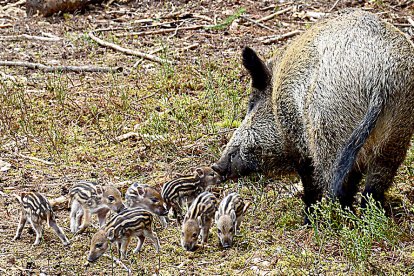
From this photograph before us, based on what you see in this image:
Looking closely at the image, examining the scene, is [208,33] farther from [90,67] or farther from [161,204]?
[161,204]

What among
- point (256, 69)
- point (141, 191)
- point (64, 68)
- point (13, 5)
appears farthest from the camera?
point (13, 5)

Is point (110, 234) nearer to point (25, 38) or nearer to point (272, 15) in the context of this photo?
point (25, 38)

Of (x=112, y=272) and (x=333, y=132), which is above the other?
(x=333, y=132)

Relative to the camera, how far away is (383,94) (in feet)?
18.8

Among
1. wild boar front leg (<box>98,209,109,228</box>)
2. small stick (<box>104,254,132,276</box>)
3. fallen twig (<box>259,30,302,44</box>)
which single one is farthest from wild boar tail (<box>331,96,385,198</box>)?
fallen twig (<box>259,30,302,44</box>)

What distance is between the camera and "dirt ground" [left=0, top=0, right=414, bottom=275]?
18.7ft

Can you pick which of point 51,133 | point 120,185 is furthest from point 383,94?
point 51,133

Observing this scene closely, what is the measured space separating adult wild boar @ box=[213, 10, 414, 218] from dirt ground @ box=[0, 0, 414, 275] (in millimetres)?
445

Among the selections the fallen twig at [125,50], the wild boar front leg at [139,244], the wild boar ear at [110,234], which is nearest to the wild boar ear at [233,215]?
the wild boar front leg at [139,244]

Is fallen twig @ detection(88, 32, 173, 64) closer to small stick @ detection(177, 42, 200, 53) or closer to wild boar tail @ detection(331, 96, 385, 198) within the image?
small stick @ detection(177, 42, 200, 53)

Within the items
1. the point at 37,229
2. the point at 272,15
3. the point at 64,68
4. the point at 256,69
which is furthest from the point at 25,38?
the point at 37,229

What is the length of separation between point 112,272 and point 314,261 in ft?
4.83

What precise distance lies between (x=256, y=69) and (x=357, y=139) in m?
1.66

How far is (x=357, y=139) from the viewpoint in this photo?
18.6ft
